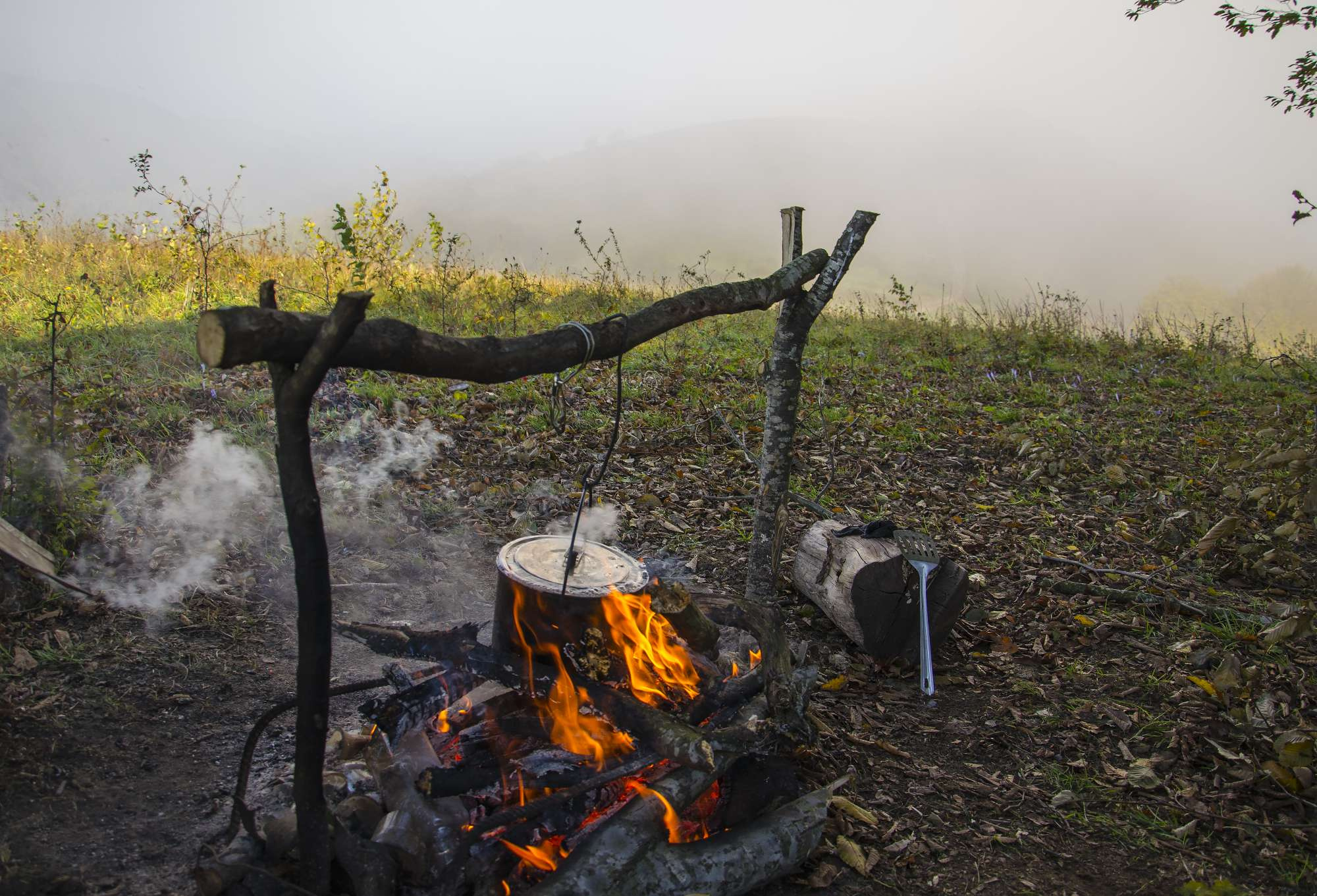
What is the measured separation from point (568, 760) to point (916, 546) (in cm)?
238

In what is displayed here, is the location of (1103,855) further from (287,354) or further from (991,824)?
(287,354)

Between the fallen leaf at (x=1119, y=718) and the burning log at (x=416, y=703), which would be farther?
the fallen leaf at (x=1119, y=718)

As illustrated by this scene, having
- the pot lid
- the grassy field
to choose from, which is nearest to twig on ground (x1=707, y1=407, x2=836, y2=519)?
the grassy field

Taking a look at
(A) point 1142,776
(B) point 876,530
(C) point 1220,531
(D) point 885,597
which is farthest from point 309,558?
(C) point 1220,531

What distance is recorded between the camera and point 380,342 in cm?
204

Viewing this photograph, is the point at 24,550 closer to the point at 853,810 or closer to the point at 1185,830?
the point at 853,810

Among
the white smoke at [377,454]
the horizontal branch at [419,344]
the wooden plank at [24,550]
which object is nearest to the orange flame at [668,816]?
the horizontal branch at [419,344]

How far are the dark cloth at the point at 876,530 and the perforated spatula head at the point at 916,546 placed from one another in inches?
1.4

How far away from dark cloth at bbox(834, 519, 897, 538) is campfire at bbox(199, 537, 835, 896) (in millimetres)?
1183

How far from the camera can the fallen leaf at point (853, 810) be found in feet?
10.0

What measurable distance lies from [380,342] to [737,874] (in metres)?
2.07

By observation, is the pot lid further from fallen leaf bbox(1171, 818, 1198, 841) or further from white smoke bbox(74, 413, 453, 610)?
fallen leaf bbox(1171, 818, 1198, 841)

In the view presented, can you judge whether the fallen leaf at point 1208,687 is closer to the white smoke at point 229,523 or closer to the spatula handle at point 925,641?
the spatula handle at point 925,641

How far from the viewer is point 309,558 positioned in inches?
79.7
